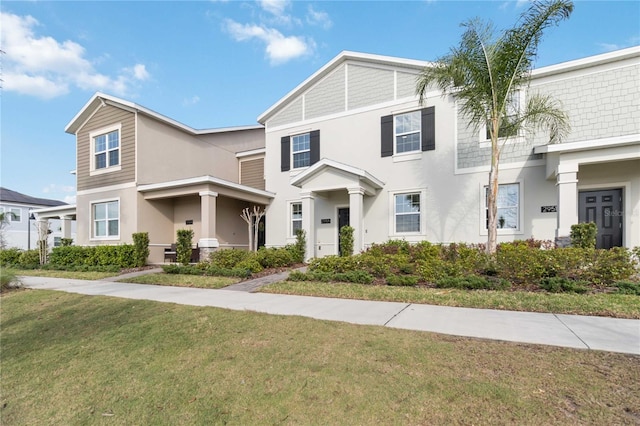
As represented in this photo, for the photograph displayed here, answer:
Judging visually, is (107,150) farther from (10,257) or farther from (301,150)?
(301,150)

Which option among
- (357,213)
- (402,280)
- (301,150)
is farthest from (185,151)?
(402,280)

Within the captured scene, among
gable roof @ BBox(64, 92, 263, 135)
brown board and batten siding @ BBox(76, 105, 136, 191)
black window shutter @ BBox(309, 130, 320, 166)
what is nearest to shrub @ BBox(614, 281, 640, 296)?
black window shutter @ BBox(309, 130, 320, 166)

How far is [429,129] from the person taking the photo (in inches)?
469

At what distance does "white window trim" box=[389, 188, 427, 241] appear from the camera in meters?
11.9

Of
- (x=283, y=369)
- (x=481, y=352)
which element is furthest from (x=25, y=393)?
(x=481, y=352)

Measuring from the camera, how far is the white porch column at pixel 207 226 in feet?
41.1

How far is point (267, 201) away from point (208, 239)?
140 inches

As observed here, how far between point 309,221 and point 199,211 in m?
5.85

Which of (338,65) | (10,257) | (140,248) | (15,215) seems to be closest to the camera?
(140,248)

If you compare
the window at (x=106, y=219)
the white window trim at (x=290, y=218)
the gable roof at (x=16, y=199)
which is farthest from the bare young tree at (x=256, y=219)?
the gable roof at (x=16, y=199)

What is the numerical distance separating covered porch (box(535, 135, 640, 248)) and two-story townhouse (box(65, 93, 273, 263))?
10.8 m

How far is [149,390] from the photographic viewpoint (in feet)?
9.98

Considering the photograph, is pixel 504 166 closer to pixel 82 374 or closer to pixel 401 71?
pixel 401 71

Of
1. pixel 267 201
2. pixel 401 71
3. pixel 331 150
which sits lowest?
pixel 267 201
